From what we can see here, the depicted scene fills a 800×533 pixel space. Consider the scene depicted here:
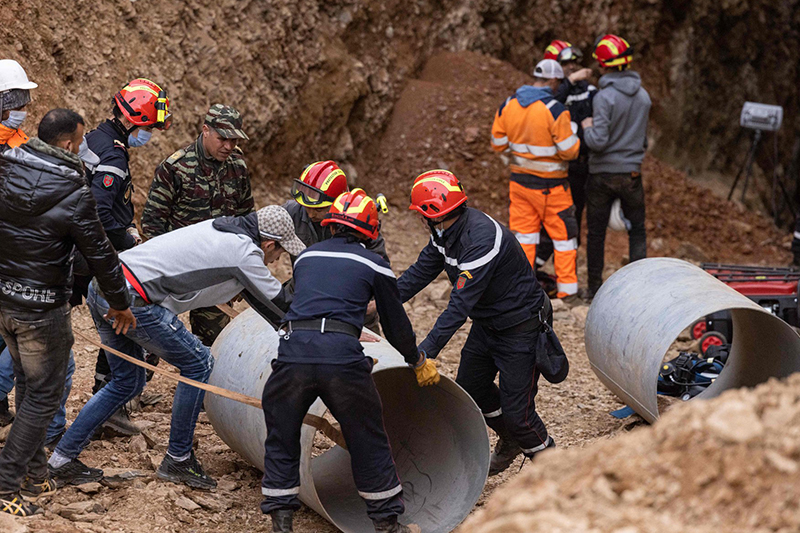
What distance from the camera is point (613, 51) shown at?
8.26 meters

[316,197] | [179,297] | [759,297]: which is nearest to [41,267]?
[179,297]

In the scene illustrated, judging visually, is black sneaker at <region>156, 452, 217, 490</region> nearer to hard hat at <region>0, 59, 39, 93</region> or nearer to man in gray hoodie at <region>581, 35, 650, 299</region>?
hard hat at <region>0, 59, 39, 93</region>

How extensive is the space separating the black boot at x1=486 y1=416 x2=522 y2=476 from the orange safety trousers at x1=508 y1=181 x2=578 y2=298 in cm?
317

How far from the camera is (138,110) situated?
5.23 m

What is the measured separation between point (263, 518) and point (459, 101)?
761cm

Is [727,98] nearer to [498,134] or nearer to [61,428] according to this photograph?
[498,134]

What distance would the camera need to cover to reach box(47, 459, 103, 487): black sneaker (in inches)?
177

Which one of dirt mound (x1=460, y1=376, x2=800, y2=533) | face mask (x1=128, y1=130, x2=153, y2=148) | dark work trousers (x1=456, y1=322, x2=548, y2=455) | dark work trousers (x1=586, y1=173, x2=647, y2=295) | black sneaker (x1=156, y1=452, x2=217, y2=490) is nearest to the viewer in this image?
dirt mound (x1=460, y1=376, x2=800, y2=533)

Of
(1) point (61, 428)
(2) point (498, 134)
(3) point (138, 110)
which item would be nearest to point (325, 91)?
(2) point (498, 134)

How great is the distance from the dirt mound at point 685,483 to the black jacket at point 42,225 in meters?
2.29

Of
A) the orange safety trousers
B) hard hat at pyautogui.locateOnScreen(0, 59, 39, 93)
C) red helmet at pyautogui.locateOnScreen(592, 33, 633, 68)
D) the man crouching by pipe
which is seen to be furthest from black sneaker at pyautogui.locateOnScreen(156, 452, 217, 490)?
red helmet at pyautogui.locateOnScreen(592, 33, 633, 68)

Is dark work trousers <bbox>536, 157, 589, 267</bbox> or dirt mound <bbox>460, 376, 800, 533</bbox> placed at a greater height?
dirt mound <bbox>460, 376, 800, 533</bbox>

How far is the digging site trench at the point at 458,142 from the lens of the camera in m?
2.41

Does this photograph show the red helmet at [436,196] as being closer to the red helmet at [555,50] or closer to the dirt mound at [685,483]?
the dirt mound at [685,483]
